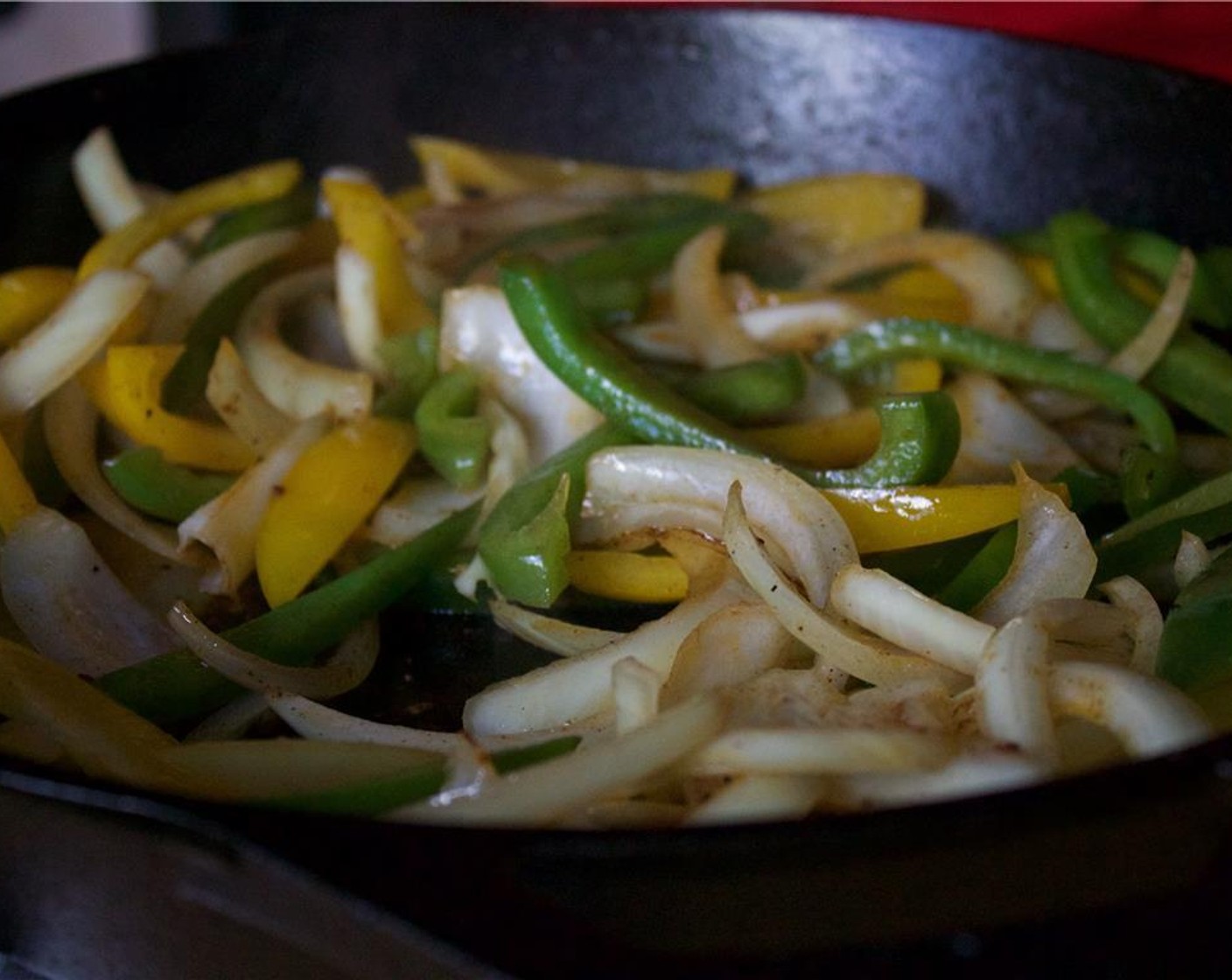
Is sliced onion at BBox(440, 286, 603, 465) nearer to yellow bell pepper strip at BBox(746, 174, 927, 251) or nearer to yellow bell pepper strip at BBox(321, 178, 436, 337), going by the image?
yellow bell pepper strip at BBox(321, 178, 436, 337)

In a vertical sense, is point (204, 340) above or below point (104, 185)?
below

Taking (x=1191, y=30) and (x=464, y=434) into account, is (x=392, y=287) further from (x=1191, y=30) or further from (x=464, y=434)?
(x=1191, y=30)

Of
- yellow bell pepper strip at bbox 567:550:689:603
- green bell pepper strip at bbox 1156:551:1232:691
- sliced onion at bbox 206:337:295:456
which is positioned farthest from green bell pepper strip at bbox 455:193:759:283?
green bell pepper strip at bbox 1156:551:1232:691

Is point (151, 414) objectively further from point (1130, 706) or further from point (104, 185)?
point (1130, 706)

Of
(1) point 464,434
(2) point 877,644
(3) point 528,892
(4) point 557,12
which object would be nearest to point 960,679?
(2) point 877,644

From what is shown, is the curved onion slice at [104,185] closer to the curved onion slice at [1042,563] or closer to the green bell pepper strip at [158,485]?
the green bell pepper strip at [158,485]

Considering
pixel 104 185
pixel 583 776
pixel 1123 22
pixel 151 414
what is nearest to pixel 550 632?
pixel 583 776
